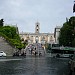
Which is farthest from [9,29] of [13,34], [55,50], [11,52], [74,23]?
[55,50]

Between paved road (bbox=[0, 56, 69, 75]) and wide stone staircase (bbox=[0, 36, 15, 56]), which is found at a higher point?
wide stone staircase (bbox=[0, 36, 15, 56])

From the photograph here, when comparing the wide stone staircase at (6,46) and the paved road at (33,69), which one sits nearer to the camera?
the paved road at (33,69)

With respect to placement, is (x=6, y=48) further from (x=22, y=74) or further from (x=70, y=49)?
(x=22, y=74)

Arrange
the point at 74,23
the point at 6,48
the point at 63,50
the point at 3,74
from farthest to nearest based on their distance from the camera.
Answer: the point at 6,48, the point at 74,23, the point at 63,50, the point at 3,74

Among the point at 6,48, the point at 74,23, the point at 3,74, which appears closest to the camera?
the point at 3,74

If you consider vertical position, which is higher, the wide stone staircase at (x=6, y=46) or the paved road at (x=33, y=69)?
the wide stone staircase at (x=6, y=46)

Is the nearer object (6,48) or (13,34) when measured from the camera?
(6,48)

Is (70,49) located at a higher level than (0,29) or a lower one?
lower

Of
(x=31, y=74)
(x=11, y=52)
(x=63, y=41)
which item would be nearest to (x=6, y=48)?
(x=11, y=52)

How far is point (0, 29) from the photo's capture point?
402ft

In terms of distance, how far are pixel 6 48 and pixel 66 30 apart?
19.5m

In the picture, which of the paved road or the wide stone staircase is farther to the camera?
the wide stone staircase

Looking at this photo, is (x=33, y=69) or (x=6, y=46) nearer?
(x=33, y=69)

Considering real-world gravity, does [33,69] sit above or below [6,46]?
below
